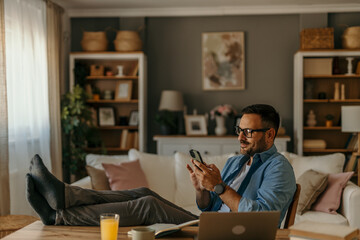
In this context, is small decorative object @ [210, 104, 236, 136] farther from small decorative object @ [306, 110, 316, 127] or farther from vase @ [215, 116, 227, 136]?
small decorative object @ [306, 110, 316, 127]

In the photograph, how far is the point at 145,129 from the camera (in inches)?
228

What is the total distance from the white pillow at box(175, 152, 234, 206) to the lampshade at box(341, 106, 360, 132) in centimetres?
163

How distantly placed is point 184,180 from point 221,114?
5.43ft

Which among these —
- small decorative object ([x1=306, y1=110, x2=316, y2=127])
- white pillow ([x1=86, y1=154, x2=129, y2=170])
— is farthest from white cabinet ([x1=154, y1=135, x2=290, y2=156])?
white pillow ([x1=86, y1=154, x2=129, y2=170])

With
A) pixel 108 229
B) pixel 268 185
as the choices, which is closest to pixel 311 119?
pixel 268 185

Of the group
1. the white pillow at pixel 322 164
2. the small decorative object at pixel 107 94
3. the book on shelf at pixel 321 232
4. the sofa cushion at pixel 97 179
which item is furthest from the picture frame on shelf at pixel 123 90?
the book on shelf at pixel 321 232

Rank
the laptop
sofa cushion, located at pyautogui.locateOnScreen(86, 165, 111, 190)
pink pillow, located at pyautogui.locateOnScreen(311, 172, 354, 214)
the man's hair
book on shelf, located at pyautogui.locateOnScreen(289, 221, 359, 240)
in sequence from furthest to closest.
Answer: sofa cushion, located at pyautogui.locateOnScreen(86, 165, 111, 190)
pink pillow, located at pyautogui.locateOnScreen(311, 172, 354, 214)
the man's hair
the laptop
book on shelf, located at pyautogui.locateOnScreen(289, 221, 359, 240)

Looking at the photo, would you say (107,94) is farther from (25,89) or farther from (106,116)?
(25,89)

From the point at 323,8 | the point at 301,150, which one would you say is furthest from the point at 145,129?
the point at 323,8

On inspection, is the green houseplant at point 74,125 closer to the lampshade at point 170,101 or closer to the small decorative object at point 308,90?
the lampshade at point 170,101

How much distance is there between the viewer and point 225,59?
588 cm

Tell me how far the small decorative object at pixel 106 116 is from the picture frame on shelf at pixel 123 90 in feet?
0.68

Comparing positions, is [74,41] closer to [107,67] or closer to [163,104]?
[107,67]

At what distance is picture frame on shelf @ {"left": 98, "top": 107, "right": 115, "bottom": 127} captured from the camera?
5.75 meters
